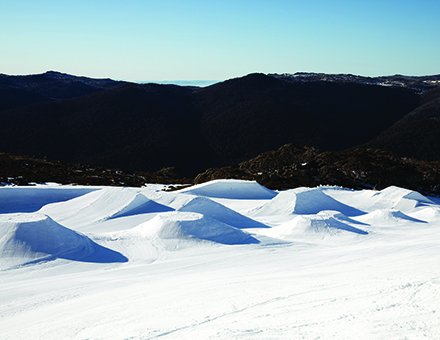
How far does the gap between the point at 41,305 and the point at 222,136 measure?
5322cm

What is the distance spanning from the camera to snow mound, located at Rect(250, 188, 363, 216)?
14141 millimetres

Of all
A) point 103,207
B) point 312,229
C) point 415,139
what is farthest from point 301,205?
point 415,139

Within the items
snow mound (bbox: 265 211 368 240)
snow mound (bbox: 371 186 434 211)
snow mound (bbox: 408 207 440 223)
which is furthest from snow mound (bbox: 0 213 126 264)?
snow mound (bbox: 371 186 434 211)

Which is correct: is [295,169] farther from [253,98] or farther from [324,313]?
[253,98]

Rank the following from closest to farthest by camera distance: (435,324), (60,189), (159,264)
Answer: (435,324)
(159,264)
(60,189)

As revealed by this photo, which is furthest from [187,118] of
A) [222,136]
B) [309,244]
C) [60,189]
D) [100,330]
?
[100,330]

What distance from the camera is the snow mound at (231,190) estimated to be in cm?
1738

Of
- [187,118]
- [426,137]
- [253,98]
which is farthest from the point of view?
[253,98]

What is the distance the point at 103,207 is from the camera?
12.1 metres

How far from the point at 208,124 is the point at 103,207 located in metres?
51.3

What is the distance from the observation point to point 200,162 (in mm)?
50875

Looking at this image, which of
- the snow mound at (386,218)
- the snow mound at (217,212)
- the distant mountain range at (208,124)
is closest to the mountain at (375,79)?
the distant mountain range at (208,124)

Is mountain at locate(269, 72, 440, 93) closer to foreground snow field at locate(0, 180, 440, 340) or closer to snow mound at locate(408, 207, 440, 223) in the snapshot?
snow mound at locate(408, 207, 440, 223)

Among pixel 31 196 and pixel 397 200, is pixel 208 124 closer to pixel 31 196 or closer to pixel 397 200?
pixel 397 200
